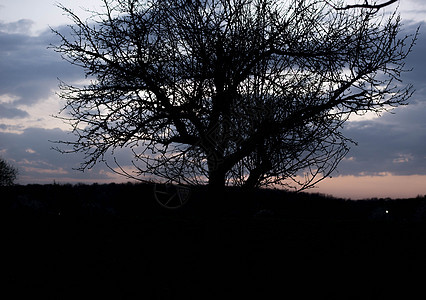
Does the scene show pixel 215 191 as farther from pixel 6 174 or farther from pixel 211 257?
pixel 6 174

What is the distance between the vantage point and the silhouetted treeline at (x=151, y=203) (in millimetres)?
14461

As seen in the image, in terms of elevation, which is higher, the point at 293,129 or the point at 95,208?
the point at 293,129

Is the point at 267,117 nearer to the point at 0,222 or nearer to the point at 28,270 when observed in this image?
the point at 28,270

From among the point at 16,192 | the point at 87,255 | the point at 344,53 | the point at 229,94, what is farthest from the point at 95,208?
the point at 344,53

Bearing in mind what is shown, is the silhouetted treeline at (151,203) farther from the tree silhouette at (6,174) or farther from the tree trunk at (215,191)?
the tree silhouette at (6,174)

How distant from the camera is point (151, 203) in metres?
15.5

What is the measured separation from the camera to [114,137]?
877 cm

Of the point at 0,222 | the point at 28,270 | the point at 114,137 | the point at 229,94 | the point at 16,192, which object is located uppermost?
the point at 229,94

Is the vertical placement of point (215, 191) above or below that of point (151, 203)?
above

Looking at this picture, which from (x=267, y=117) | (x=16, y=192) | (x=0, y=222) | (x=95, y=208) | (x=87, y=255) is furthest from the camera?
(x=16, y=192)

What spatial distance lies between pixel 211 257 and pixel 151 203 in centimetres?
766

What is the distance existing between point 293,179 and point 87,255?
4878mm

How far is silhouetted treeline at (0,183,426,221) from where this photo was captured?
14461 millimetres

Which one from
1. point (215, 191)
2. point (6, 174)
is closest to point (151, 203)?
point (215, 191)
